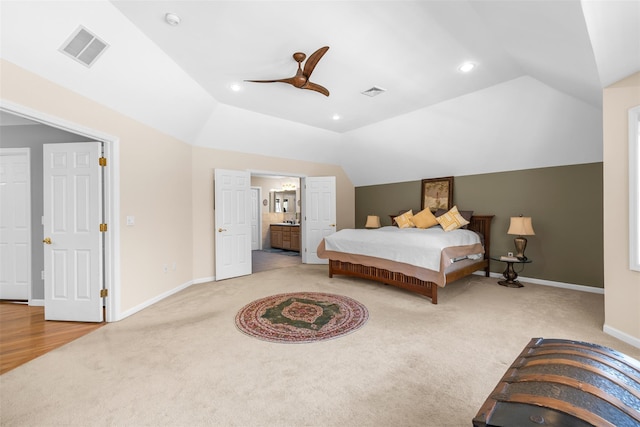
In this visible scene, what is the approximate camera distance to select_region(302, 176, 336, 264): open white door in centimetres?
641

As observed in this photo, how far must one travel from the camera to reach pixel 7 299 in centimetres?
393

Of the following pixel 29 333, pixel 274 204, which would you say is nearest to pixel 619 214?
pixel 29 333

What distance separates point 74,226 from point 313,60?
331cm

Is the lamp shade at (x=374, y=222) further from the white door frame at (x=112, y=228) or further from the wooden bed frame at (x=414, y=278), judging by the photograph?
the white door frame at (x=112, y=228)

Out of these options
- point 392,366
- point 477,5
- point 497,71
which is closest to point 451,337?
point 392,366

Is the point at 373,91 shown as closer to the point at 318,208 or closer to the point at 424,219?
the point at 424,219

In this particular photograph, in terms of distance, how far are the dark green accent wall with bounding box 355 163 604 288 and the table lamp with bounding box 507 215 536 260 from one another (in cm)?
33

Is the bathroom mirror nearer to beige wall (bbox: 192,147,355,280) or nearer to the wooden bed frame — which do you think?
beige wall (bbox: 192,147,355,280)

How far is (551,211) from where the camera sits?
443 cm

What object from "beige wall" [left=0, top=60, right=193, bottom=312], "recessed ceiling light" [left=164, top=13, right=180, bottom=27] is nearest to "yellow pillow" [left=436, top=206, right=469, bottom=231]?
"beige wall" [left=0, top=60, right=193, bottom=312]

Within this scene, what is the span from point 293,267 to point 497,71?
4944 mm

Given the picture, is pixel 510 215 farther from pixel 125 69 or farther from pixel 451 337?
pixel 125 69

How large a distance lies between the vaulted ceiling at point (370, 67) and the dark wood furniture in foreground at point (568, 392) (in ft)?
7.14

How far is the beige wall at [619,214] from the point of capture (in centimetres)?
248
